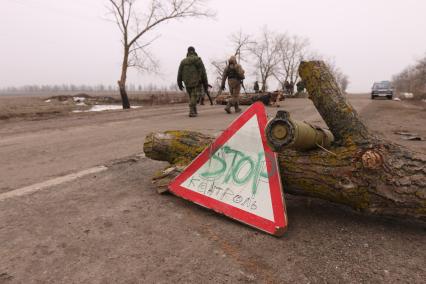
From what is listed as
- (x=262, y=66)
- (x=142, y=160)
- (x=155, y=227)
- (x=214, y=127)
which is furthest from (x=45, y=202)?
(x=262, y=66)

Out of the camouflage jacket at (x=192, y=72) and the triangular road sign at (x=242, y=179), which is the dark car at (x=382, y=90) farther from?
the triangular road sign at (x=242, y=179)

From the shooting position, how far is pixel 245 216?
7.82 ft

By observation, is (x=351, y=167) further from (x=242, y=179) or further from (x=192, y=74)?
(x=192, y=74)

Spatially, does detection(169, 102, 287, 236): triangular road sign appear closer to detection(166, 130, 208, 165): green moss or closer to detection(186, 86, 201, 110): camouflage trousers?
detection(166, 130, 208, 165): green moss

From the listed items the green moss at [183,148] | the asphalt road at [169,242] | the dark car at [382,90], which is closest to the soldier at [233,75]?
the green moss at [183,148]

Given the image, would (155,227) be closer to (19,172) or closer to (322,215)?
(322,215)

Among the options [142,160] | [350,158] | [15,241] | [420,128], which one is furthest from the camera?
[420,128]

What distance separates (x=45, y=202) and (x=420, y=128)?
8690 millimetres

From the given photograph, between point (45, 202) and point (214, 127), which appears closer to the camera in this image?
point (45, 202)

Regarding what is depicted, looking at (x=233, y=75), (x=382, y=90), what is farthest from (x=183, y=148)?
(x=382, y=90)

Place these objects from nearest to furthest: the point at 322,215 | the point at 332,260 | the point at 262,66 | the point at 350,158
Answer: the point at 332,260 < the point at 350,158 < the point at 322,215 < the point at 262,66

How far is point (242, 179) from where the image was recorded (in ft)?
8.44

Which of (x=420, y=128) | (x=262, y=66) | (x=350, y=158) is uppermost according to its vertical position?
(x=262, y=66)

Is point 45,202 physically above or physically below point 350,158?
below
